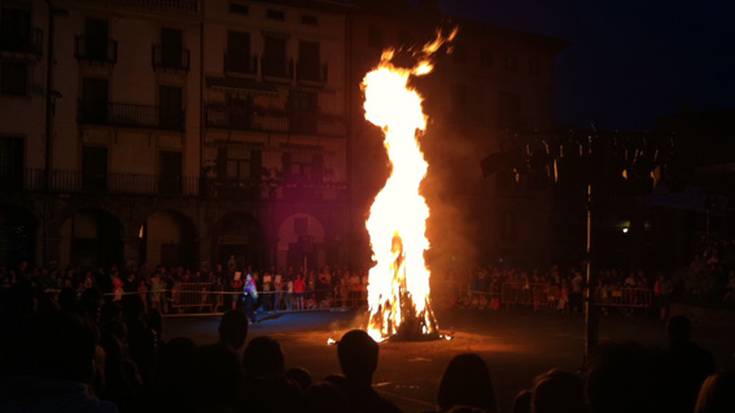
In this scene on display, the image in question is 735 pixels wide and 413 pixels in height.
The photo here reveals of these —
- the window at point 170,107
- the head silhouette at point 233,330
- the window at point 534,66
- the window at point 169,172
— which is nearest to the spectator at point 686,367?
the head silhouette at point 233,330

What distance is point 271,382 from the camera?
4.51 meters

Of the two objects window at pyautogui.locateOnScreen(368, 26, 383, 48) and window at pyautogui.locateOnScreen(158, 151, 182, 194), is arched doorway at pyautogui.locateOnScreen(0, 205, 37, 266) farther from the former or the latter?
window at pyautogui.locateOnScreen(368, 26, 383, 48)

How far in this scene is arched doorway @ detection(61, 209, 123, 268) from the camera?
35.8m

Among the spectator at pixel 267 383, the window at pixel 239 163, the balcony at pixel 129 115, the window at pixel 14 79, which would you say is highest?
the window at pixel 14 79

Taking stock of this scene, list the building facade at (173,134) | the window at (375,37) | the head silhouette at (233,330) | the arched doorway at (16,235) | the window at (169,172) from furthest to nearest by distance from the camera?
the window at (375,37) → the window at (169,172) → the building facade at (173,134) → the arched doorway at (16,235) → the head silhouette at (233,330)

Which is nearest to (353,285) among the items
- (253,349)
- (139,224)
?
(139,224)

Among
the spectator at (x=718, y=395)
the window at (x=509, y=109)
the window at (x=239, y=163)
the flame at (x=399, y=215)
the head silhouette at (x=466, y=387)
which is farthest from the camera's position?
the window at (x=509, y=109)

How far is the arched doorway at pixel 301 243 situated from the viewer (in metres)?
39.6

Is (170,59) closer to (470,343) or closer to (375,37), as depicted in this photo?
(375,37)

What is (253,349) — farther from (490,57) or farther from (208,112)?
(490,57)

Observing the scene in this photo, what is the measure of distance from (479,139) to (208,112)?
16361mm

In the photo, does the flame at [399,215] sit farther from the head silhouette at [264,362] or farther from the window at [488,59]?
the window at [488,59]

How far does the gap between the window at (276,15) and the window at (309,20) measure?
1.08 metres

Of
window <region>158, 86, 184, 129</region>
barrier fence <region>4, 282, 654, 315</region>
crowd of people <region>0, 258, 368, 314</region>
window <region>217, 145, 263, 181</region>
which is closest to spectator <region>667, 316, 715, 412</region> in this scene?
crowd of people <region>0, 258, 368, 314</region>
